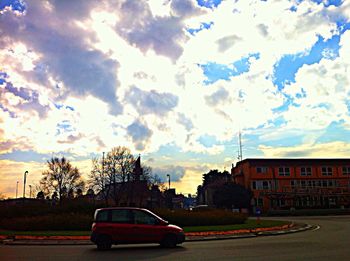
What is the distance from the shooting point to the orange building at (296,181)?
261 feet

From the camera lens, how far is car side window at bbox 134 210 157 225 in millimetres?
18578

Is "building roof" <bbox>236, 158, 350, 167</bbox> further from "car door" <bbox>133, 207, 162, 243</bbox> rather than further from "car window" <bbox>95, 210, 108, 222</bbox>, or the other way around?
"car window" <bbox>95, 210, 108, 222</bbox>

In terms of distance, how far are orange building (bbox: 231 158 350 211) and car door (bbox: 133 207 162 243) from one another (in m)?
63.1

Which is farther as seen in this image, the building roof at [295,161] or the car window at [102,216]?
the building roof at [295,161]

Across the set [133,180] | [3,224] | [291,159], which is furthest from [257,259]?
[291,159]

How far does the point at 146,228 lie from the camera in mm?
18422

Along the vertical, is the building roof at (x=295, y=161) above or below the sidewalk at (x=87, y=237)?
above

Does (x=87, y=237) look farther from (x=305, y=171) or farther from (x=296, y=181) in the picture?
(x=305, y=171)

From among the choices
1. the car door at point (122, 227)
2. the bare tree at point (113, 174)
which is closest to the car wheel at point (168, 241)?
the car door at point (122, 227)

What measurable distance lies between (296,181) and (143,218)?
71201 millimetres

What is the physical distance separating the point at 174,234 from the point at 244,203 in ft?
188

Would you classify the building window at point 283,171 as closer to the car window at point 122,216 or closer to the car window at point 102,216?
the car window at point 122,216

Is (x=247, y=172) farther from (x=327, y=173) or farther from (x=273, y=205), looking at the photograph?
(x=327, y=173)

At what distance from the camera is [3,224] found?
107 ft
